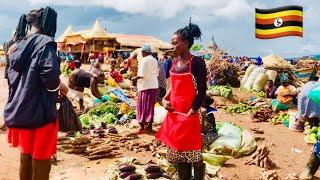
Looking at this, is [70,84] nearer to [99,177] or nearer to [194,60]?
[99,177]

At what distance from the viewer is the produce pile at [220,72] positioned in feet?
57.3

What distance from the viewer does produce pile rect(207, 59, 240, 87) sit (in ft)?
57.3

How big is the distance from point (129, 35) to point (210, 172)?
47.4 meters

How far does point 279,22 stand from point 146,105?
12631 mm

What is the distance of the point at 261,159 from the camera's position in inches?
272

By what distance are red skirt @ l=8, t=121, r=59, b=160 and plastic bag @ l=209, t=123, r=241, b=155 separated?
3778mm

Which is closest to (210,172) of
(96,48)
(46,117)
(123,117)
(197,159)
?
(197,159)

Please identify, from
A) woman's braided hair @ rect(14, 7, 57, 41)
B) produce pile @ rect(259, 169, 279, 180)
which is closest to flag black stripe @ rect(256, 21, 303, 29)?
produce pile @ rect(259, 169, 279, 180)

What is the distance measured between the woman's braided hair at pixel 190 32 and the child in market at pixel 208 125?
2.63 meters

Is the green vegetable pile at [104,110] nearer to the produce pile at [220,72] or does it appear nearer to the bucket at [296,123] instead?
the bucket at [296,123]

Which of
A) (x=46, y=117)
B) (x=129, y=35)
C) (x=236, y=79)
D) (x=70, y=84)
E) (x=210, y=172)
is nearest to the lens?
(x=46, y=117)

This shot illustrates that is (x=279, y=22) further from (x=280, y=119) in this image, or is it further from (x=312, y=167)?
(x=312, y=167)

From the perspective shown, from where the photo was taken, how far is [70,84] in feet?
40.4

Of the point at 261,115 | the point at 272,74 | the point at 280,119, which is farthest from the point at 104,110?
the point at 272,74
